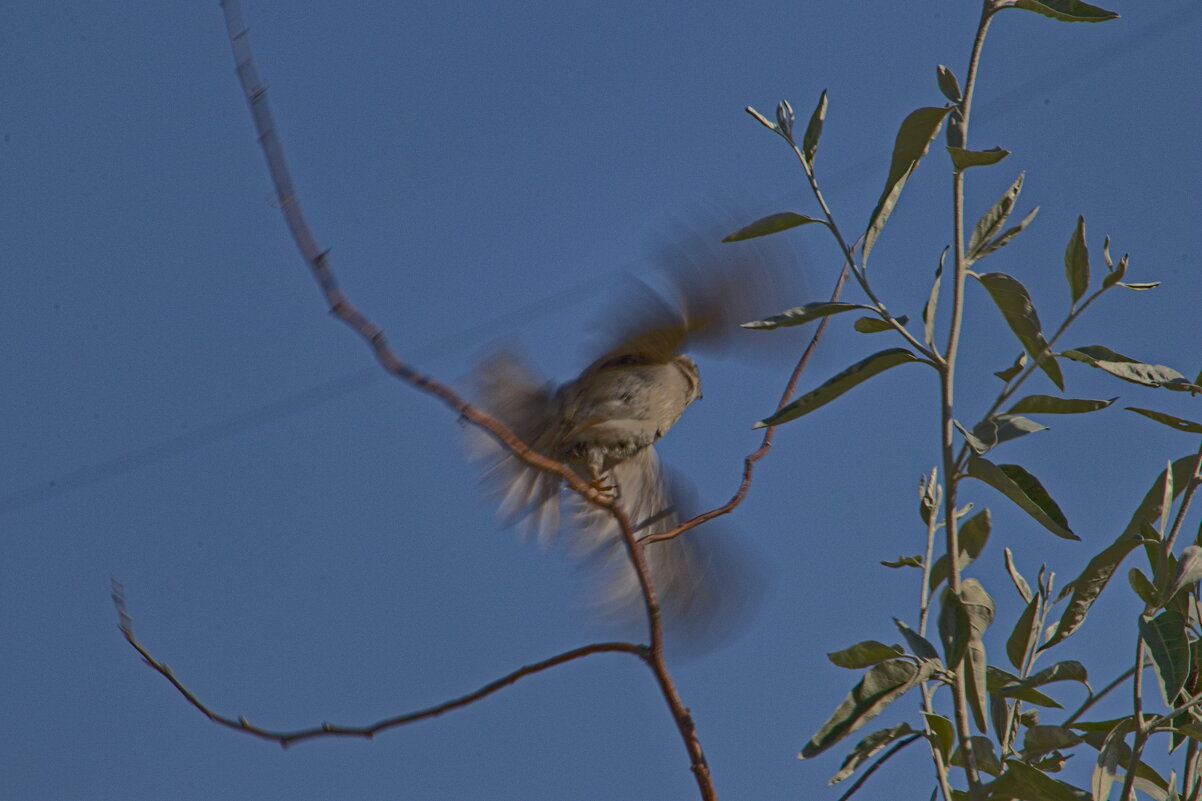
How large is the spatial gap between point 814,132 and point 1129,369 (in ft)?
1.10

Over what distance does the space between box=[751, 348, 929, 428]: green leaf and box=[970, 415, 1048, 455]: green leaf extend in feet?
0.29

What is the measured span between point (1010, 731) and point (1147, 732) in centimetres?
22

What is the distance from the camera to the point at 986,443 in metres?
0.97

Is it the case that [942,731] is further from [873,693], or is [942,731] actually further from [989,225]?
[989,225]

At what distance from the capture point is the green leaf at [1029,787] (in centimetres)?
98

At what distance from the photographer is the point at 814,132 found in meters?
1.12

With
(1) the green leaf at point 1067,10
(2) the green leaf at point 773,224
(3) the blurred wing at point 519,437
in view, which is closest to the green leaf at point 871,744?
(2) the green leaf at point 773,224

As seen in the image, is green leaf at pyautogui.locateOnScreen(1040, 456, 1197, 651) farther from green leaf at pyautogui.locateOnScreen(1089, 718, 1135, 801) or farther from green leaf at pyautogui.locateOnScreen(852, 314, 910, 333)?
green leaf at pyautogui.locateOnScreen(852, 314, 910, 333)

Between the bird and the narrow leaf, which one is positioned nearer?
the narrow leaf

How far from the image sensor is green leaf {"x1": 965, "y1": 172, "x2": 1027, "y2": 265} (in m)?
1.06

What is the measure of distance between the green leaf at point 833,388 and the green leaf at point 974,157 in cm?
17

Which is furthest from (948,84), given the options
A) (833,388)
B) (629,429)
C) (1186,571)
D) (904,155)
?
(629,429)

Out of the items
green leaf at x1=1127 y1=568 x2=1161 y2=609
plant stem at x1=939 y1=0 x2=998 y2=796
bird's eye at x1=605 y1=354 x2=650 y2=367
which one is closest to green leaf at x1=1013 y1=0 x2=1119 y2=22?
plant stem at x1=939 y1=0 x2=998 y2=796

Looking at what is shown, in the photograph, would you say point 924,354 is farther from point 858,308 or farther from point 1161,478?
point 1161,478
